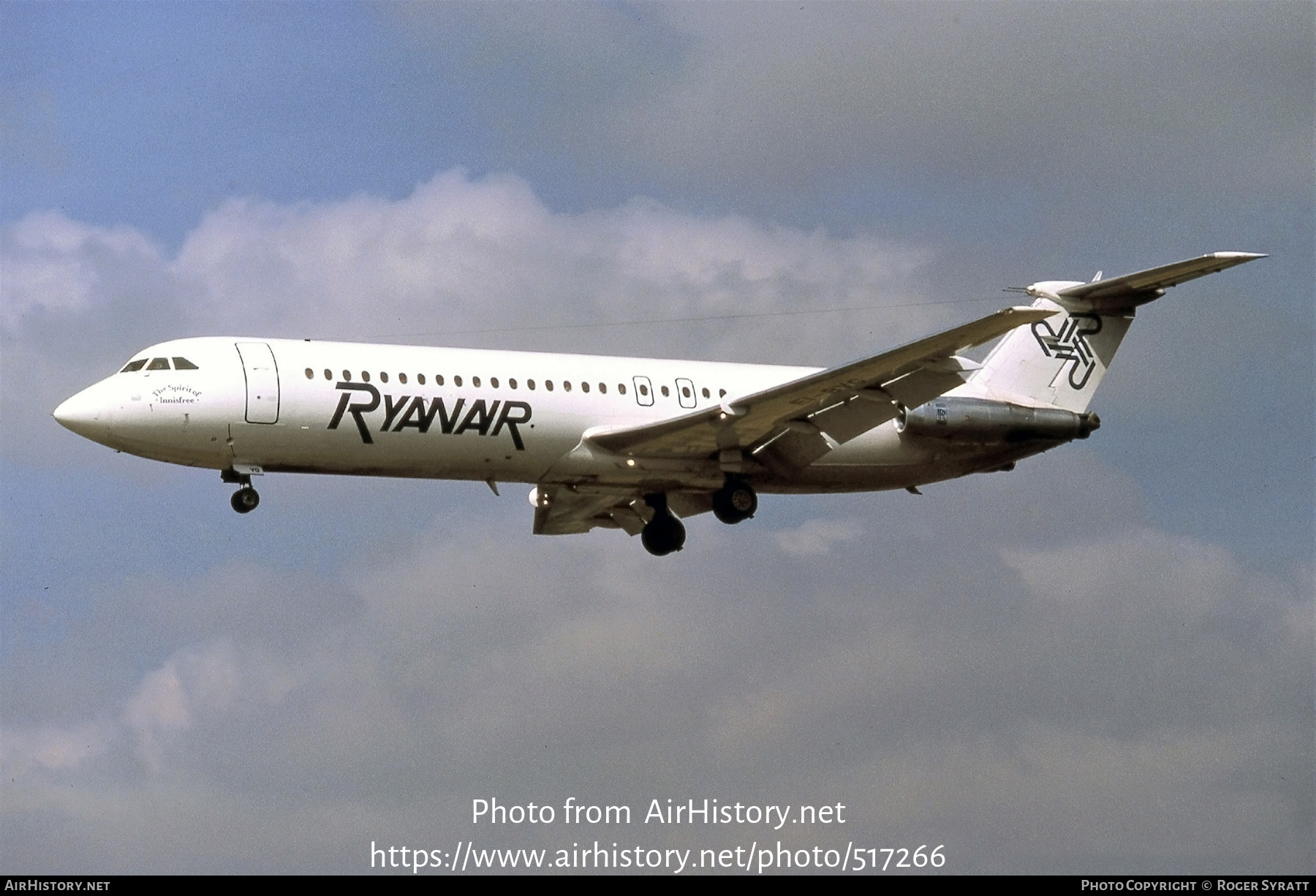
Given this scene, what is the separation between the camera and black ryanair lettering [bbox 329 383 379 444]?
114 ft

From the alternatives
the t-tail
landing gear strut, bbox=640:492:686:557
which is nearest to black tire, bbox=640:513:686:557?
landing gear strut, bbox=640:492:686:557

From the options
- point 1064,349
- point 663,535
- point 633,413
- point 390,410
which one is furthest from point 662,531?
point 1064,349

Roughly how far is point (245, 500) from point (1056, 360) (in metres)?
16.3

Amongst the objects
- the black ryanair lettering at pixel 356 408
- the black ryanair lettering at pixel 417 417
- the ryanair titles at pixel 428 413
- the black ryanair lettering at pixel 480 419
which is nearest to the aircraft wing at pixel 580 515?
the ryanair titles at pixel 428 413

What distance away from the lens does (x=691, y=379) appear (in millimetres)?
38625

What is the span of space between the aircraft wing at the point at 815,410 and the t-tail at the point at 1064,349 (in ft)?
Answer: 8.76

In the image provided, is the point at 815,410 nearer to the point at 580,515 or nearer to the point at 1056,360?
the point at 1056,360

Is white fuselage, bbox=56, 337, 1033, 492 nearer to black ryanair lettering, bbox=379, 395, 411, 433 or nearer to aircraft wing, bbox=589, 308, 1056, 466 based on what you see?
black ryanair lettering, bbox=379, 395, 411, 433

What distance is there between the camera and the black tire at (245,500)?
34906 mm

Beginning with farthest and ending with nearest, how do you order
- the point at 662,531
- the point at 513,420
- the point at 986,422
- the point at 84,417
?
1. the point at 662,531
2. the point at 986,422
3. the point at 513,420
4. the point at 84,417

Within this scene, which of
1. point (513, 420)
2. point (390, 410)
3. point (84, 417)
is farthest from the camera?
point (513, 420)

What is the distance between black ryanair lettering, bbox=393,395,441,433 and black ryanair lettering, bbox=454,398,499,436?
0.55m

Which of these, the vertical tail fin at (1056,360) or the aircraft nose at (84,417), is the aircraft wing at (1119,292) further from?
the aircraft nose at (84,417)

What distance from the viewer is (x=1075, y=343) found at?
135 feet
